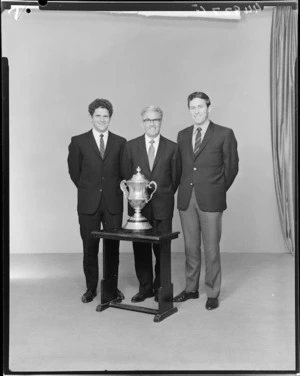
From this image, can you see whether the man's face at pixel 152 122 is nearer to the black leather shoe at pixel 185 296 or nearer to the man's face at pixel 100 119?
the man's face at pixel 100 119

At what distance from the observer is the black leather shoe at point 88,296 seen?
3.82 metres

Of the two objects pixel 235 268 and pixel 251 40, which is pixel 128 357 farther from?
pixel 251 40

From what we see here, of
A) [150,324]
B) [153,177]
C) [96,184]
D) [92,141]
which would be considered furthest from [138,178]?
[150,324]

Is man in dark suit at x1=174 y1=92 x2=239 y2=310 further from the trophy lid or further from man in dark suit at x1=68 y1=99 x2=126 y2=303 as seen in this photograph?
man in dark suit at x1=68 y1=99 x2=126 y2=303

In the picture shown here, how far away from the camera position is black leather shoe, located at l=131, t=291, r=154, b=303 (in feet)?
12.7

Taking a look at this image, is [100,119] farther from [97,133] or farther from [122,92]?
[122,92]

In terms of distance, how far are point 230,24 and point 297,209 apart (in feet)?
3.97

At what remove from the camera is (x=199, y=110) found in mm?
3674

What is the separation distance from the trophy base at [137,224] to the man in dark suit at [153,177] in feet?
0.14

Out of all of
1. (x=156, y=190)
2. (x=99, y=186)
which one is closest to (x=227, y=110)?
(x=156, y=190)

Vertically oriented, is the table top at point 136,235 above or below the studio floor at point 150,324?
above

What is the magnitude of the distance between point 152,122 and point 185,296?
118 centimetres

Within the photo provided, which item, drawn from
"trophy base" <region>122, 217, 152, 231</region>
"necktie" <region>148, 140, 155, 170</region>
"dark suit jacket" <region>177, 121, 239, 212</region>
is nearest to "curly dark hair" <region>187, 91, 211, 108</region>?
"dark suit jacket" <region>177, 121, 239, 212</region>

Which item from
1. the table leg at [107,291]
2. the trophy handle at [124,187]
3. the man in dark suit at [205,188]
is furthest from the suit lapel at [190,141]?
the table leg at [107,291]
